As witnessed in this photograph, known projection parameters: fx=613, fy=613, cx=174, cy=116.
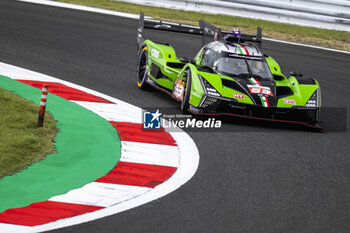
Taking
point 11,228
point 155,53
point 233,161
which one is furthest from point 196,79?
point 11,228

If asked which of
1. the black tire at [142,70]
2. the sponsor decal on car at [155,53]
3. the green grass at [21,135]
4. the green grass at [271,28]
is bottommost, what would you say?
the green grass at [21,135]

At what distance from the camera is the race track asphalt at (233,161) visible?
16.3 ft

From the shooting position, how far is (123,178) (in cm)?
590

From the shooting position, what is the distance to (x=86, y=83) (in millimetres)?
10570

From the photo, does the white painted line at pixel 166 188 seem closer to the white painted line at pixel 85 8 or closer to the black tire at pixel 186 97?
the black tire at pixel 186 97

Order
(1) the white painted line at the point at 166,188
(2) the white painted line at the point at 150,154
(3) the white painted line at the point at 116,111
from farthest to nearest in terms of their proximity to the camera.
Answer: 1. (3) the white painted line at the point at 116,111
2. (2) the white painted line at the point at 150,154
3. (1) the white painted line at the point at 166,188

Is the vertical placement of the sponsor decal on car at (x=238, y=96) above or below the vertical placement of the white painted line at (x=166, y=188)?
above

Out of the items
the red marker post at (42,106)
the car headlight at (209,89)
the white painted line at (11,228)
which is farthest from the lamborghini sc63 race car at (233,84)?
Answer: the white painted line at (11,228)

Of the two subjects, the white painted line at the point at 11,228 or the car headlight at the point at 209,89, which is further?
the car headlight at the point at 209,89

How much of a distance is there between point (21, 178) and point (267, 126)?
4.28m

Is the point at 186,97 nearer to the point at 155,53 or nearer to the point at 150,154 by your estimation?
the point at 155,53

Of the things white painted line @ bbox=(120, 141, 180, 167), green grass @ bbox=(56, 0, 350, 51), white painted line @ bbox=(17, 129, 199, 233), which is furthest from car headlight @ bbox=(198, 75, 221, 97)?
green grass @ bbox=(56, 0, 350, 51)

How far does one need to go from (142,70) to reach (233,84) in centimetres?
273

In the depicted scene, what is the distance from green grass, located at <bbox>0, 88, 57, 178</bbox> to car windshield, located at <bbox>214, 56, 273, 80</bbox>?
2.93 metres
